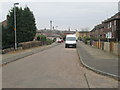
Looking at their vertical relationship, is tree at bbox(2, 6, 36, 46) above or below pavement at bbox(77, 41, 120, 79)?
above

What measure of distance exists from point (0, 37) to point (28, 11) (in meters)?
9.69

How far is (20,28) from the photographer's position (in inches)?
1326

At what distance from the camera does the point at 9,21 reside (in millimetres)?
34094

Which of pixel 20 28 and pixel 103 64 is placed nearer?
pixel 103 64

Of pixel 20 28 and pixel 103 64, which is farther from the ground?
pixel 20 28

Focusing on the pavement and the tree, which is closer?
the pavement

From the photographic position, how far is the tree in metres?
32.8

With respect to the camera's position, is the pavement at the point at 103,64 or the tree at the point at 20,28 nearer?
the pavement at the point at 103,64

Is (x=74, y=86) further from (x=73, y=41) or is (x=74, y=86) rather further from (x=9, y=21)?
(x=73, y=41)

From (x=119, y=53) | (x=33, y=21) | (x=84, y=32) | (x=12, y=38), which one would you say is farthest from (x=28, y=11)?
(x=84, y=32)

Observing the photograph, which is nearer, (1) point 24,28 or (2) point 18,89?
(2) point 18,89

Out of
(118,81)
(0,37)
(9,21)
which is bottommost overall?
(118,81)

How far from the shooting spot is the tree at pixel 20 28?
1291 inches

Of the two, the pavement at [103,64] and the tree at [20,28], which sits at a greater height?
the tree at [20,28]
